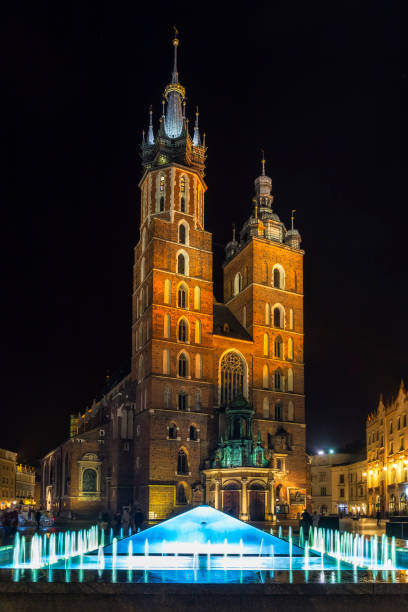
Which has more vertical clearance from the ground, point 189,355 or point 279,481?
point 189,355

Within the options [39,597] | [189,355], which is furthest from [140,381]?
[39,597]

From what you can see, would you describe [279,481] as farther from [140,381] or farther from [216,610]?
[216,610]

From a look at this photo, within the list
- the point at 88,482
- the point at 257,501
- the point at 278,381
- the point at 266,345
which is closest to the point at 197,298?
the point at 266,345

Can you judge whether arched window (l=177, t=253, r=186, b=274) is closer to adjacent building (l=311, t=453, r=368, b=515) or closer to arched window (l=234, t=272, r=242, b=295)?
arched window (l=234, t=272, r=242, b=295)

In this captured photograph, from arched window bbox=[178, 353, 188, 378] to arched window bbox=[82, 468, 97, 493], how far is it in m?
14.9

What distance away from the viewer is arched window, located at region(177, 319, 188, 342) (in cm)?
6277

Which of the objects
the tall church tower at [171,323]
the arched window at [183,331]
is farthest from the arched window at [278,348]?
the arched window at [183,331]

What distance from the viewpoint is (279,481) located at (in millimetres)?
63312

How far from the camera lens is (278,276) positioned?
7125 cm

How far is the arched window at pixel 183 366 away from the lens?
62.0m

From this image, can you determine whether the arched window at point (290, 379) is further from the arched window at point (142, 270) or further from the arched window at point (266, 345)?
the arched window at point (142, 270)

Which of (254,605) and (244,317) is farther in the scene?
(244,317)

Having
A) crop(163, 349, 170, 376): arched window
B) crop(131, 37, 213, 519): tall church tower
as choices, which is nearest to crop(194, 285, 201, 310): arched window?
crop(131, 37, 213, 519): tall church tower

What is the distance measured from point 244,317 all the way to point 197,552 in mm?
49566
